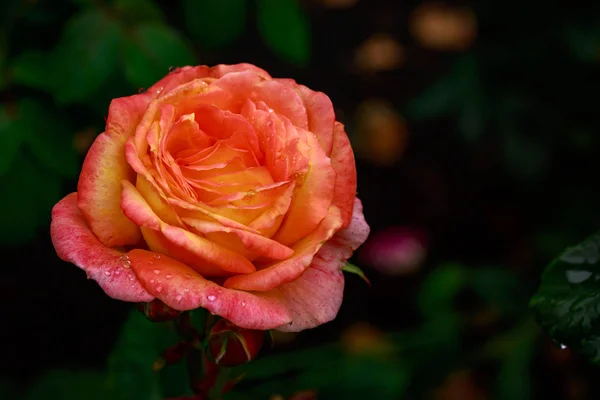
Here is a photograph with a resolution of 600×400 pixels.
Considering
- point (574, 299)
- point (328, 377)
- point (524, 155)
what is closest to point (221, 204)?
point (574, 299)

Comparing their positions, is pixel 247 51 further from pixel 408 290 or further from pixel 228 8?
pixel 228 8

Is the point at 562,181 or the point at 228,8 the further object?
the point at 562,181

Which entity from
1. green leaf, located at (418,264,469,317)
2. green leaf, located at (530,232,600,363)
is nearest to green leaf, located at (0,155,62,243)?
green leaf, located at (530,232,600,363)

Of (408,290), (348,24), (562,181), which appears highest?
(348,24)

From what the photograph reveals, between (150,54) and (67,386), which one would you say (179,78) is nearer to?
(150,54)

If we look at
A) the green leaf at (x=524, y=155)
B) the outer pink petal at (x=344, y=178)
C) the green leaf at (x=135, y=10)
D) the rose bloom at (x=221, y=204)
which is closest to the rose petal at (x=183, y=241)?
the rose bloom at (x=221, y=204)

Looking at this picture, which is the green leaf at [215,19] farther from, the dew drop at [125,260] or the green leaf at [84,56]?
the dew drop at [125,260]

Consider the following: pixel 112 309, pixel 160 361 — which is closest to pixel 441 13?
pixel 112 309
